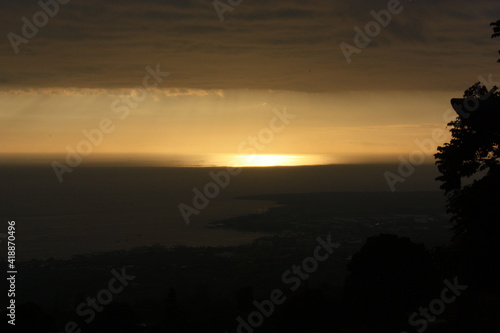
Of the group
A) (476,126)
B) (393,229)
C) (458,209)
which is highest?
(393,229)

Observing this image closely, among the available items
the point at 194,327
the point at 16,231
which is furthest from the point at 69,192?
the point at 194,327

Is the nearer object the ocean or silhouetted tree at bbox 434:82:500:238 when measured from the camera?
silhouetted tree at bbox 434:82:500:238

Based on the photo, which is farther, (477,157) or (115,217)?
(115,217)

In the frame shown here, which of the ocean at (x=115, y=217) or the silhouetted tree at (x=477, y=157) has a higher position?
the ocean at (x=115, y=217)

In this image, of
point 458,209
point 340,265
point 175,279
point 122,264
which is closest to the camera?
point 458,209

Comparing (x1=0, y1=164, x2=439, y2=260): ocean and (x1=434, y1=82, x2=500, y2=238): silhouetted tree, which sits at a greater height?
(x1=0, y1=164, x2=439, y2=260): ocean

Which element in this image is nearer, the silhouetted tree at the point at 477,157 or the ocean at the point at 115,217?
the silhouetted tree at the point at 477,157

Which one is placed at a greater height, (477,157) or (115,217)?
(115,217)

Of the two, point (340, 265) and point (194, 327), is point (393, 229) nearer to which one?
point (340, 265)
